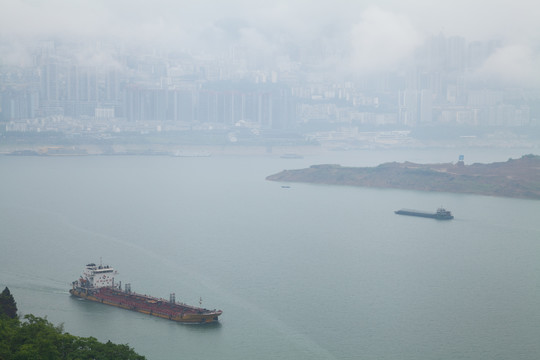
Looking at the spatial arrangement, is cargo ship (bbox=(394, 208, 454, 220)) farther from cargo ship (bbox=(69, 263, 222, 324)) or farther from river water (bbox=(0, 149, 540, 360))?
cargo ship (bbox=(69, 263, 222, 324))

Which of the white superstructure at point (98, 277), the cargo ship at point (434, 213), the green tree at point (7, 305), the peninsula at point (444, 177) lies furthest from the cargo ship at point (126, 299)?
the peninsula at point (444, 177)

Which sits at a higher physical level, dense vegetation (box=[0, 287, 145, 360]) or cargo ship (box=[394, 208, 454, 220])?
cargo ship (box=[394, 208, 454, 220])

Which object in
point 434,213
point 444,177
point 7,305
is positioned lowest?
point 7,305

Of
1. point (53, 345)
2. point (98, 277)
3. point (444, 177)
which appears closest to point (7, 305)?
point (98, 277)

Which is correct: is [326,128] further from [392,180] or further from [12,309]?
[12,309]

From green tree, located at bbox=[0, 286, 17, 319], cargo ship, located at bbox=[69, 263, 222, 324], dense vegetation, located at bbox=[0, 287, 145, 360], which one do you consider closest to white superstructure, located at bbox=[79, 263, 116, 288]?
cargo ship, located at bbox=[69, 263, 222, 324]

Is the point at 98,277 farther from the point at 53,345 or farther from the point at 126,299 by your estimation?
the point at 53,345

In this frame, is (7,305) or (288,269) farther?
(288,269)
